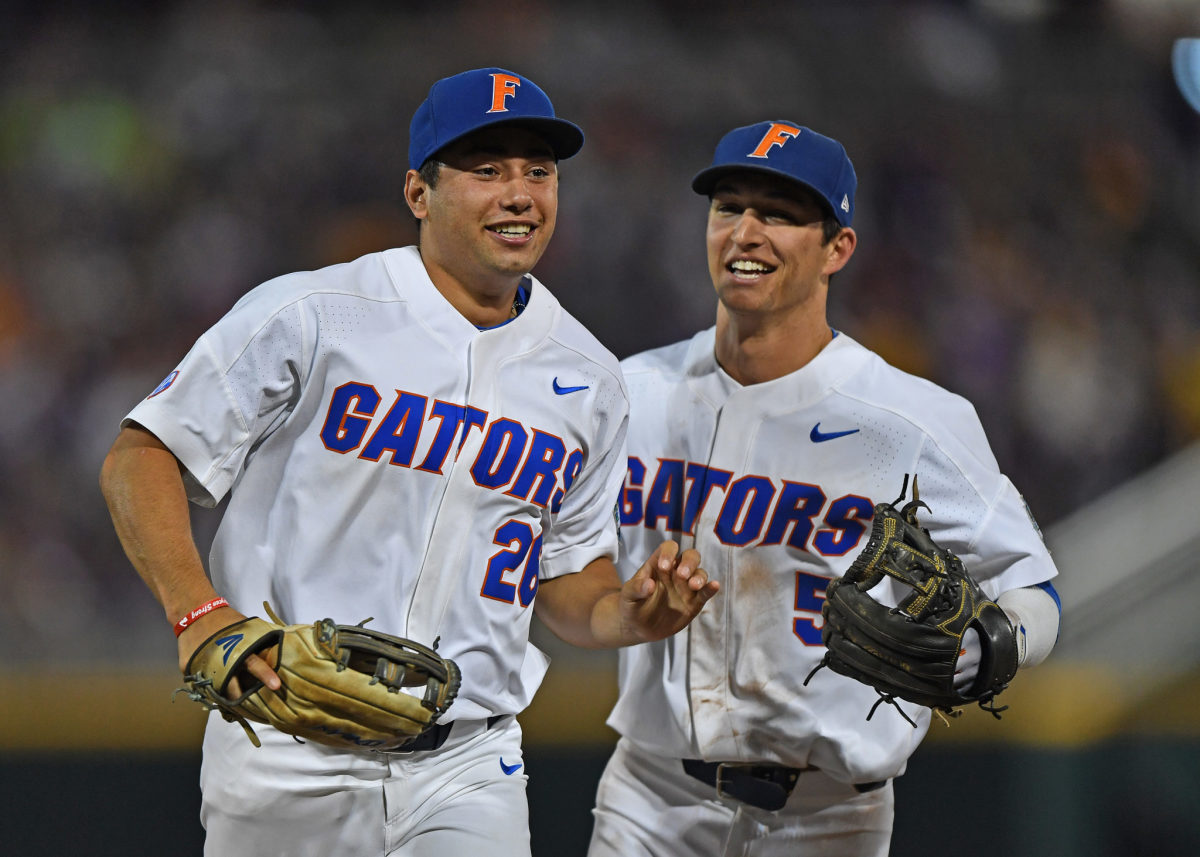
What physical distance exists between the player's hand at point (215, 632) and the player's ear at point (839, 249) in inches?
71.6

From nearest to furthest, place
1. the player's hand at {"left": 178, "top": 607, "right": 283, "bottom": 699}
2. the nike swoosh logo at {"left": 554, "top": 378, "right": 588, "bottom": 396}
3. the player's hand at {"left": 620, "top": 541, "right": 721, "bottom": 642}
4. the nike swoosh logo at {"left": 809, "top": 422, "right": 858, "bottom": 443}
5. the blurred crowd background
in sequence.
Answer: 1. the player's hand at {"left": 178, "top": 607, "right": 283, "bottom": 699}
2. the player's hand at {"left": 620, "top": 541, "right": 721, "bottom": 642}
3. the nike swoosh logo at {"left": 554, "top": 378, "right": 588, "bottom": 396}
4. the nike swoosh logo at {"left": 809, "top": 422, "right": 858, "bottom": 443}
5. the blurred crowd background

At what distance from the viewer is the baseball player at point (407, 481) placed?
8.01ft

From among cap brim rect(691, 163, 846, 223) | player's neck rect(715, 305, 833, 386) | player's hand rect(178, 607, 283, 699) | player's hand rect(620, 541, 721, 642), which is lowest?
player's hand rect(178, 607, 283, 699)

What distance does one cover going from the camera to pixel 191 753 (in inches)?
193

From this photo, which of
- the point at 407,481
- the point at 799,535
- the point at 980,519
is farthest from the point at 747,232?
the point at 407,481

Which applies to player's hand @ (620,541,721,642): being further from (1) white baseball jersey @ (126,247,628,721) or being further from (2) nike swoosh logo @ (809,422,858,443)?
(2) nike swoosh logo @ (809,422,858,443)

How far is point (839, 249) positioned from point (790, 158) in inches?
13.1

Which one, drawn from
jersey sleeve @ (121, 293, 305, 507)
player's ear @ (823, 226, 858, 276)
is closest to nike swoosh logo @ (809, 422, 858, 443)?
player's ear @ (823, 226, 858, 276)

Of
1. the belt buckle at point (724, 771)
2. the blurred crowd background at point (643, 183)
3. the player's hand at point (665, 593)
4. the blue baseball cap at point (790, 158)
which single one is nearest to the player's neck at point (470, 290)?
the player's hand at point (665, 593)

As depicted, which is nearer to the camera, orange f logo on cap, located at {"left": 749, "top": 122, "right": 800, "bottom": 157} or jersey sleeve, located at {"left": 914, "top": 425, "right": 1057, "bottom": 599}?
jersey sleeve, located at {"left": 914, "top": 425, "right": 1057, "bottom": 599}

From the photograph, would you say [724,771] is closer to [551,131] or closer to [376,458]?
[376,458]

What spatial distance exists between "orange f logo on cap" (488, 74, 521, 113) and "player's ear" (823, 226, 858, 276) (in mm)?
1015

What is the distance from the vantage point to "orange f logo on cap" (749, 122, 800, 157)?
317 cm

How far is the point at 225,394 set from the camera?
242 centimetres
